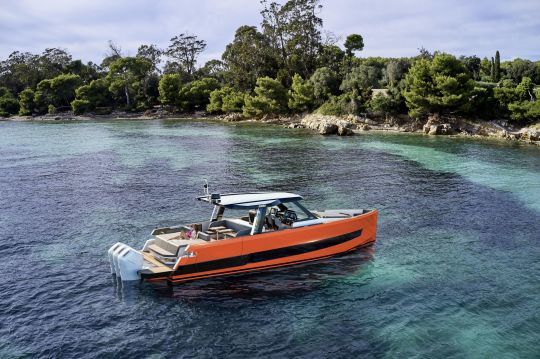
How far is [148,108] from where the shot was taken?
366 ft

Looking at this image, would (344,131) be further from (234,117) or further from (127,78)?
(127,78)

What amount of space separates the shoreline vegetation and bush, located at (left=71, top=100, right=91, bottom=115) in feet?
0.71

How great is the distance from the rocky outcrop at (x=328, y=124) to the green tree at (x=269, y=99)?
24.5 ft

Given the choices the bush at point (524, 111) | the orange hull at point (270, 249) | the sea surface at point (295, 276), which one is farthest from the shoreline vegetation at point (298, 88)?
the orange hull at point (270, 249)

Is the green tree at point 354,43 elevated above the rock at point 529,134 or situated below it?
above

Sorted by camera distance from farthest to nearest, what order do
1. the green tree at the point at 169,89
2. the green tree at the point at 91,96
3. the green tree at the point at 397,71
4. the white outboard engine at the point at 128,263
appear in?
the green tree at the point at 91,96 → the green tree at the point at 169,89 → the green tree at the point at 397,71 → the white outboard engine at the point at 128,263

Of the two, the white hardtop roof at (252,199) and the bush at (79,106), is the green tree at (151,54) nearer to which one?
the bush at (79,106)

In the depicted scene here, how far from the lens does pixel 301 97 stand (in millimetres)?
78500

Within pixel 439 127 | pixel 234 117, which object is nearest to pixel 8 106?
pixel 234 117

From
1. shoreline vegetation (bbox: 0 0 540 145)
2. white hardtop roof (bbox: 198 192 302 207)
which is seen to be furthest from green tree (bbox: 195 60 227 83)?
white hardtop roof (bbox: 198 192 302 207)

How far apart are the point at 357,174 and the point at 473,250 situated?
54.0ft

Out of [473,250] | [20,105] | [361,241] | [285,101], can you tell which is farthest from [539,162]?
[20,105]

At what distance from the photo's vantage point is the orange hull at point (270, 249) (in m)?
16.4

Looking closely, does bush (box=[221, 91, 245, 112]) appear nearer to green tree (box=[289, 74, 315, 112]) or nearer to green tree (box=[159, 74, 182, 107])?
green tree (box=[289, 74, 315, 112])
